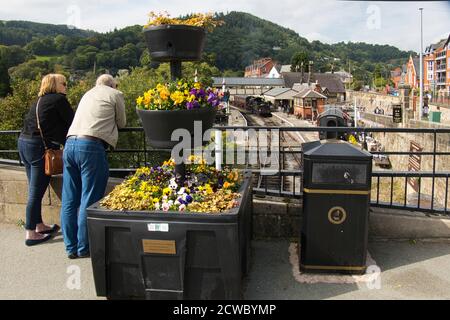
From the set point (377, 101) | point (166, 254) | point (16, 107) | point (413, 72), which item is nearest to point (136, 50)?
point (16, 107)

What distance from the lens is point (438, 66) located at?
310 feet

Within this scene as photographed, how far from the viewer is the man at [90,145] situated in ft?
14.2

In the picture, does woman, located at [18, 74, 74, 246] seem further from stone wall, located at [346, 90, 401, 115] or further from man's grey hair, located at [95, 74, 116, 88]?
stone wall, located at [346, 90, 401, 115]

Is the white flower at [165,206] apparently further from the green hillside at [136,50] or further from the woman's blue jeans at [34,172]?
the green hillside at [136,50]

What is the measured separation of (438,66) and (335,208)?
103m

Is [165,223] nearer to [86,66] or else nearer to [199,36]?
[199,36]

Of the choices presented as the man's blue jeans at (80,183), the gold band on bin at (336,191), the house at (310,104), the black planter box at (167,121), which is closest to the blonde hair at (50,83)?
the man's blue jeans at (80,183)

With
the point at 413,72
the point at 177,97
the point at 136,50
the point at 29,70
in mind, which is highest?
the point at 136,50

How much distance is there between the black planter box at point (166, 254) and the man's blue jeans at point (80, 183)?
2.63 feet

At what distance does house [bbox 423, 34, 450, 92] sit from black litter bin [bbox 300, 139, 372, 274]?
89.1 meters

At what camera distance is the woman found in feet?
15.5

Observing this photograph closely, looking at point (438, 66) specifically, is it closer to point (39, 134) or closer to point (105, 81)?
point (105, 81)

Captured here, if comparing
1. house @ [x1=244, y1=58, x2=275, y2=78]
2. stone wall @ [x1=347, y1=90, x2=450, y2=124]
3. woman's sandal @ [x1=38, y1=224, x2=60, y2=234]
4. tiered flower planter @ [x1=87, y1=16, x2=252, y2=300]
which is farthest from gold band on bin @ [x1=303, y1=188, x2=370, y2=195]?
house @ [x1=244, y1=58, x2=275, y2=78]

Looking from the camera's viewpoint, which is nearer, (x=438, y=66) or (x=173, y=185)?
(x=173, y=185)
